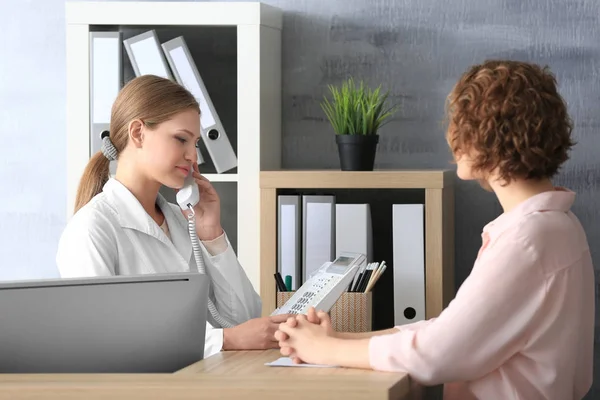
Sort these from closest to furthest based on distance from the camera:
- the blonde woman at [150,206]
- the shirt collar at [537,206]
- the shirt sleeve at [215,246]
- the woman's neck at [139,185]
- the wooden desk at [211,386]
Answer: the wooden desk at [211,386] < the shirt collar at [537,206] < the blonde woman at [150,206] < the woman's neck at [139,185] < the shirt sleeve at [215,246]

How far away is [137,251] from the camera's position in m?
2.21

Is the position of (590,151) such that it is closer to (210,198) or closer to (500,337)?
(210,198)

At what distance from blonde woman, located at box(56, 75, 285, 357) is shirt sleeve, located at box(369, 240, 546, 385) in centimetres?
81

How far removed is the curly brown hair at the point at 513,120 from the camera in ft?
4.80

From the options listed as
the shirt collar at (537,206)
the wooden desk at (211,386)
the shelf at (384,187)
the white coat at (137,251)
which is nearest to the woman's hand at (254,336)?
the white coat at (137,251)

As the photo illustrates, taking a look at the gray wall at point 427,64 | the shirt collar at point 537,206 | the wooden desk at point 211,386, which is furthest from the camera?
the gray wall at point 427,64

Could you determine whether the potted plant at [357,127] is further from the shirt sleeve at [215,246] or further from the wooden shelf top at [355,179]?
the shirt sleeve at [215,246]

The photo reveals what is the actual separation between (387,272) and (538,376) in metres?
1.47

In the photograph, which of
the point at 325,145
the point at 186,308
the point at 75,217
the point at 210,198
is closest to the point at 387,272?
the point at 325,145

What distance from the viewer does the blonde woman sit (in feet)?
7.14

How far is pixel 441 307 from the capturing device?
2719 mm

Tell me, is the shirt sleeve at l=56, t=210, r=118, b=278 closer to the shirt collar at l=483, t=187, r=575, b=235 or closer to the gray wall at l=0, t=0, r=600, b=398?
the shirt collar at l=483, t=187, r=575, b=235

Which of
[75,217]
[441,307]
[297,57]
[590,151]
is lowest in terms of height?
[441,307]

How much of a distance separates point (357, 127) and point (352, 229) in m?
0.32
